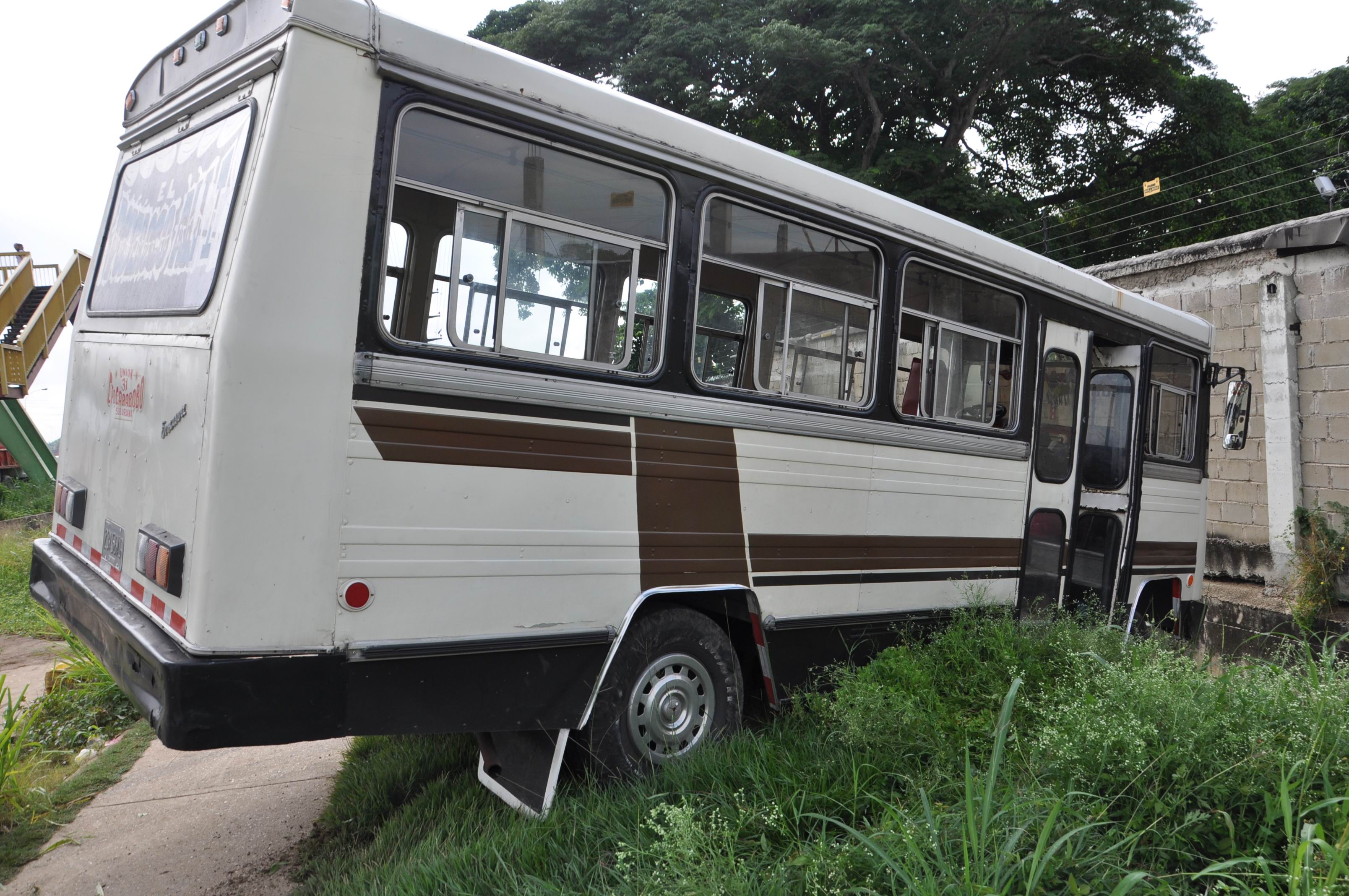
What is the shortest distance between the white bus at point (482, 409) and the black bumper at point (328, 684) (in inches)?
0.5

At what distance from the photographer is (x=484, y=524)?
3285mm

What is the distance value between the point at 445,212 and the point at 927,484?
299 centimetres

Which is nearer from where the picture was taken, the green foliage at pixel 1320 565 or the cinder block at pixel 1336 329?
the green foliage at pixel 1320 565

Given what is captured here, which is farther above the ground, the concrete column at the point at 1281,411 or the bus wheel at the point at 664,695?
the concrete column at the point at 1281,411

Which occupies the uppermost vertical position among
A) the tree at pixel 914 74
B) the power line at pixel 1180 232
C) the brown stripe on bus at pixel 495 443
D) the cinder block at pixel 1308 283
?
the tree at pixel 914 74

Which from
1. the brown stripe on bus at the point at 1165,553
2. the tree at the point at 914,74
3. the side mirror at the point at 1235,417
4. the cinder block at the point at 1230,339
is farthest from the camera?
the tree at the point at 914,74

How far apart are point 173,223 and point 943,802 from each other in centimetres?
361

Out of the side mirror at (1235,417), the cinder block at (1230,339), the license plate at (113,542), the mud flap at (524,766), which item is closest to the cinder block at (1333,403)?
the cinder block at (1230,339)

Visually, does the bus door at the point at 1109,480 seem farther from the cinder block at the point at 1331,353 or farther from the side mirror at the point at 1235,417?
the cinder block at the point at 1331,353

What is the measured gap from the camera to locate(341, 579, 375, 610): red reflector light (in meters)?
2.99

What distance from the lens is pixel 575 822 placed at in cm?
324

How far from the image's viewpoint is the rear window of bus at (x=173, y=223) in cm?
311

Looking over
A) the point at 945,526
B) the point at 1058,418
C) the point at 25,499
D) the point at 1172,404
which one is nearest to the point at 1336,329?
the point at 1172,404

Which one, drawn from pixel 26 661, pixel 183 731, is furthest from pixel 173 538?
pixel 26 661
